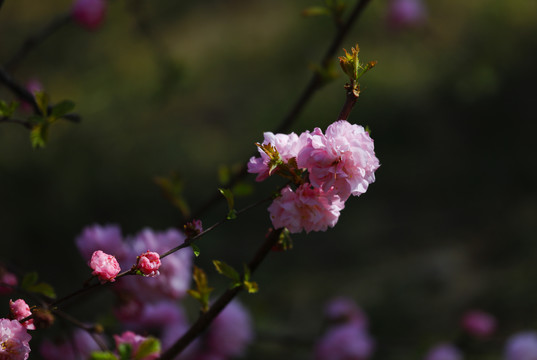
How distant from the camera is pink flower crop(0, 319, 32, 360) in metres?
0.41

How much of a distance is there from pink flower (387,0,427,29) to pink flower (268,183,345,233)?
1.41m

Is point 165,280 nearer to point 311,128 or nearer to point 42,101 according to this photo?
point 42,101

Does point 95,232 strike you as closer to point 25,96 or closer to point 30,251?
point 25,96

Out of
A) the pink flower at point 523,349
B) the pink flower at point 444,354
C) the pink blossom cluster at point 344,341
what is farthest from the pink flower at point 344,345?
the pink flower at point 523,349

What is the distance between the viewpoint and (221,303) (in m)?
0.50

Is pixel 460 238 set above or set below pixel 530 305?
above

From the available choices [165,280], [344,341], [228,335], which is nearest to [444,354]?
[344,341]

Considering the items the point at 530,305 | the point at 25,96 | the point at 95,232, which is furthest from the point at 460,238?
the point at 25,96

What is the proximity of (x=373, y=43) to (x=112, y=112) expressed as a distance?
1.23 m

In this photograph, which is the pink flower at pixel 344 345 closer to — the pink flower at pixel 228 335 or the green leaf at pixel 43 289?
the pink flower at pixel 228 335

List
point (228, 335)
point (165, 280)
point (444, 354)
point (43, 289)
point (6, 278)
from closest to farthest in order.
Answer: point (43, 289) < point (6, 278) < point (165, 280) < point (228, 335) < point (444, 354)

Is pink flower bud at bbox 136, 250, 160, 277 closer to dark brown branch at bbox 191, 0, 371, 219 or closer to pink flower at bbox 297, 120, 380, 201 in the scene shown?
pink flower at bbox 297, 120, 380, 201

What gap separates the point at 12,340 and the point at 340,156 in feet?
0.85

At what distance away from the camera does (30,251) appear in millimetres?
1554
